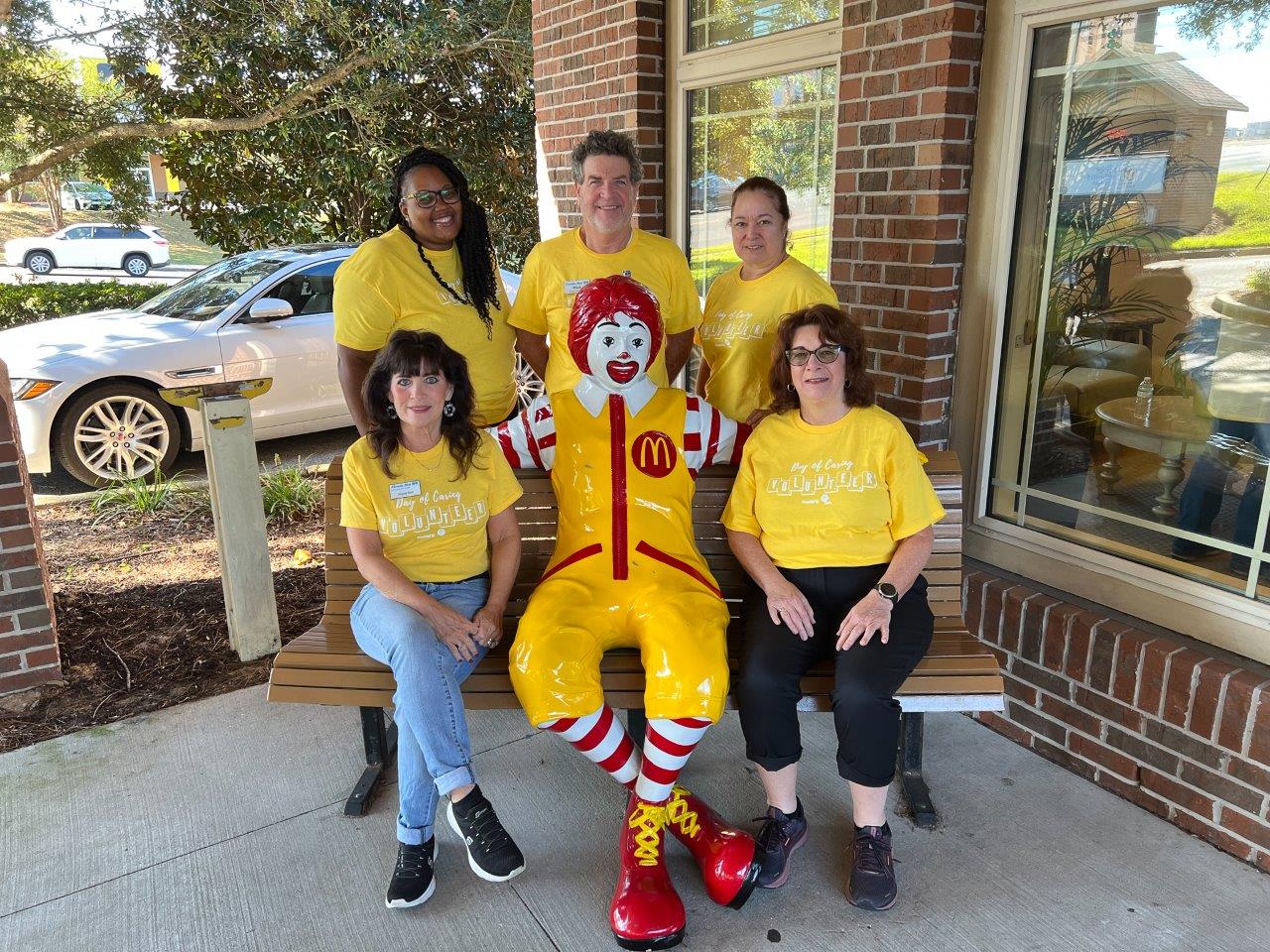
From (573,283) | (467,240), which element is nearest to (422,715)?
(573,283)

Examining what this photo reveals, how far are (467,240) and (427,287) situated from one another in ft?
0.79

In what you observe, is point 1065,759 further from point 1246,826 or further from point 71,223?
point 71,223

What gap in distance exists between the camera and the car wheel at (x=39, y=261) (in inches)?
880

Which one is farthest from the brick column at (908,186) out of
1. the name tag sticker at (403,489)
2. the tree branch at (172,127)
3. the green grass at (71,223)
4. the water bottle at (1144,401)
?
the green grass at (71,223)

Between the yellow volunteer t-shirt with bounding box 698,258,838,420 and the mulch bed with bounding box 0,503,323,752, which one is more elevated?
the yellow volunteer t-shirt with bounding box 698,258,838,420

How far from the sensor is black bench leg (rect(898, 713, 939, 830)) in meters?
2.70

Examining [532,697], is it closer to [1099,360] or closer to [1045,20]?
[1099,360]

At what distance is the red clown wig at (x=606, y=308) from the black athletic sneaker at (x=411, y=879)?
1.37m

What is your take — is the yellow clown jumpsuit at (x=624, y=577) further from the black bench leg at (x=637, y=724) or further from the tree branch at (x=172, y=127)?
the tree branch at (x=172, y=127)

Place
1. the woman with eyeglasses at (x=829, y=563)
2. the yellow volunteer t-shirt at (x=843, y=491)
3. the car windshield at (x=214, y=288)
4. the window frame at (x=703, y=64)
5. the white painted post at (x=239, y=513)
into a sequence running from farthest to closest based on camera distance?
the car windshield at (x=214, y=288) < the window frame at (x=703, y=64) < the white painted post at (x=239, y=513) < the yellow volunteer t-shirt at (x=843, y=491) < the woman with eyeglasses at (x=829, y=563)

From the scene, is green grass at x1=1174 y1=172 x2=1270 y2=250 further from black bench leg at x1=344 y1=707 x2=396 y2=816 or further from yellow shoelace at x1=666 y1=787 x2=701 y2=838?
black bench leg at x1=344 y1=707 x2=396 y2=816

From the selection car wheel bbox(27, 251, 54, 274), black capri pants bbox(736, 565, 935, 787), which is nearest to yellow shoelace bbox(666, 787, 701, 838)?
black capri pants bbox(736, 565, 935, 787)

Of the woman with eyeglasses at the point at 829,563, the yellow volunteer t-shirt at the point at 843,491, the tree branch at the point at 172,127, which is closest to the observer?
the woman with eyeglasses at the point at 829,563

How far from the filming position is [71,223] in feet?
96.1
